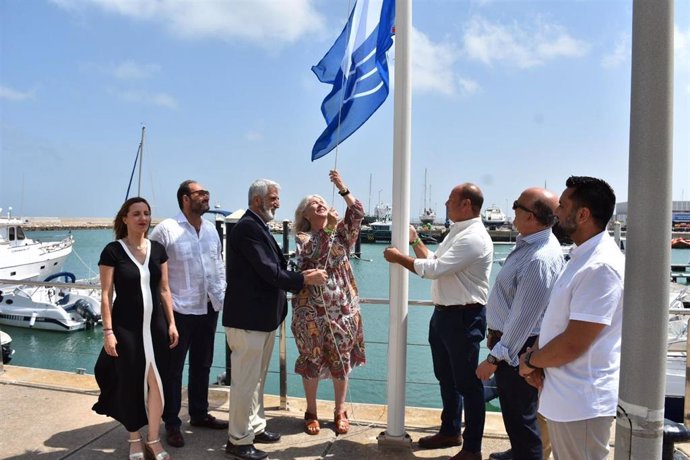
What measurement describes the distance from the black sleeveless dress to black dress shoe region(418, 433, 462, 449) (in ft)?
6.05

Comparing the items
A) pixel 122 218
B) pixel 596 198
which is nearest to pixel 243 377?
pixel 122 218

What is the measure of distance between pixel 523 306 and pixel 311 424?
78.3 inches

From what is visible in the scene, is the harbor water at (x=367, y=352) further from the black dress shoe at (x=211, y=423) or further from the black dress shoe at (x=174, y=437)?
the black dress shoe at (x=174, y=437)

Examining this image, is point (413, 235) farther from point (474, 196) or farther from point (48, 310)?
point (48, 310)

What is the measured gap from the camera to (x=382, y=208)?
81250 mm

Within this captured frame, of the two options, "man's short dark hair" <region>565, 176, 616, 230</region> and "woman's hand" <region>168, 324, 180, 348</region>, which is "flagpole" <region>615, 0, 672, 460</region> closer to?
"man's short dark hair" <region>565, 176, 616, 230</region>

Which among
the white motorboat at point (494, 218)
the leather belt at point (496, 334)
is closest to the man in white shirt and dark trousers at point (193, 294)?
the leather belt at point (496, 334)

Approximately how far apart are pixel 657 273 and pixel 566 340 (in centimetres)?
66

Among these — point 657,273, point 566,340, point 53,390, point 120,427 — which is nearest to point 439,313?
point 566,340

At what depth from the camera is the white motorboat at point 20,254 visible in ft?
79.0

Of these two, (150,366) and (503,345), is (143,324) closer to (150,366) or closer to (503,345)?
(150,366)

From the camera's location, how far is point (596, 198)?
6.75ft

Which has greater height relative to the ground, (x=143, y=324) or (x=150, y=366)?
(x=143, y=324)

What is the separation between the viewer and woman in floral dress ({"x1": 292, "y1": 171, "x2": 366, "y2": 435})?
3703mm
